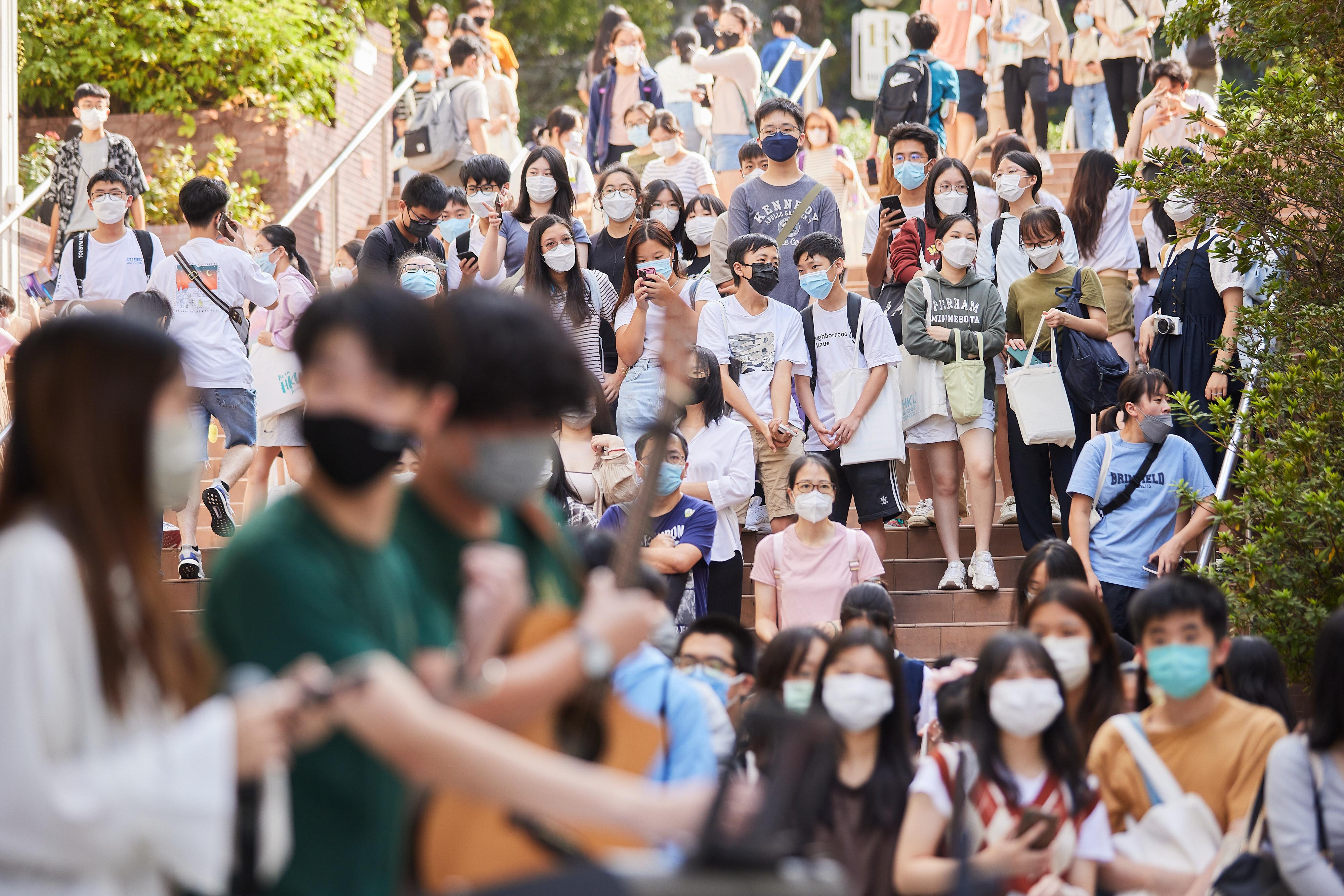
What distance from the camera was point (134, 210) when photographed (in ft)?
38.3

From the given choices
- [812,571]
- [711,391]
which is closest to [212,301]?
[711,391]

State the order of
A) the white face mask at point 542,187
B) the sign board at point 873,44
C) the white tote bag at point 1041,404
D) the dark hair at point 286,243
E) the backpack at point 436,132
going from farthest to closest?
the sign board at point 873,44
the backpack at point 436,132
the white face mask at point 542,187
the dark hair at point 286,243
the white tote bag at point 1041,404

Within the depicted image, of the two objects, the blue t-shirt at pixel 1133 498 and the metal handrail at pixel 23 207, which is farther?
the metal handrail at pixel 23 207

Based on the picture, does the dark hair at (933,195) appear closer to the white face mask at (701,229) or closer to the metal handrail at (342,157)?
the white face mask at (701,229)

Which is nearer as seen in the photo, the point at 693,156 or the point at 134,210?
the point at 134,210

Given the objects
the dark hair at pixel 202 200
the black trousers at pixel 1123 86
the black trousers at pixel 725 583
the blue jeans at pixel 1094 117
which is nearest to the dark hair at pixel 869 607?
the black trousers at pixel 725 583

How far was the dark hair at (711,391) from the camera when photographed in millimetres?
8891

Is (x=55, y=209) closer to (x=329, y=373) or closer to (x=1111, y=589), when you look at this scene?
(x=1111, y=589)

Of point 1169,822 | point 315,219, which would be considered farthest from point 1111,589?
point 315,219

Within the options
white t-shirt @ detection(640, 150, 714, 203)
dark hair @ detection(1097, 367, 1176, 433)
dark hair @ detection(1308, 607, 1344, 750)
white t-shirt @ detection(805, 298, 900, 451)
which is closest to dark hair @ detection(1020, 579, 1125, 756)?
dark hair @ detection(1308, 607, 1344, 750)

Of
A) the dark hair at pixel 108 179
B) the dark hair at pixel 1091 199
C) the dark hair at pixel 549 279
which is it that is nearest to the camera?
the dark hair at pixel 549 279

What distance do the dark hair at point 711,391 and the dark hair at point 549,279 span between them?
99 centimetres

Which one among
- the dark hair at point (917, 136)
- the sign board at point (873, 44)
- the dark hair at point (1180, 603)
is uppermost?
the sign board at point (873, 44)

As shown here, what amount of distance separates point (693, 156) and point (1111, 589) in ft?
19.3
